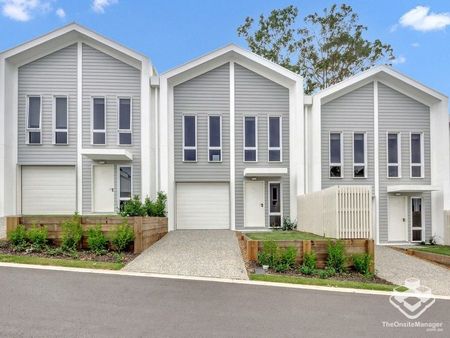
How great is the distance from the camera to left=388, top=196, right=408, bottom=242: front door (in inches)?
671

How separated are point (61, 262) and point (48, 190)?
7.92m

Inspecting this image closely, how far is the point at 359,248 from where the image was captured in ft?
32.6

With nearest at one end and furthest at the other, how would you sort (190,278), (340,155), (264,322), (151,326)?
1. (151,326)
2. (264,322)
3. (190,278)
4. (340,155)

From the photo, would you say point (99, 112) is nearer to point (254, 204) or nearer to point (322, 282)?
point (254, 204)

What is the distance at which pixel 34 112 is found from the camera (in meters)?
15.9

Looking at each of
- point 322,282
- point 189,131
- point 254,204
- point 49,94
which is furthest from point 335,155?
point 49,94

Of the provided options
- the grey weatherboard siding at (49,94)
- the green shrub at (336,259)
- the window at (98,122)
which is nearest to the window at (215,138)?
the window at (98,122)

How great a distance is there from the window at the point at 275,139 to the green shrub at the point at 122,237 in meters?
7.95

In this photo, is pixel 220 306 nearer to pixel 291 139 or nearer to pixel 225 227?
pixel 225 227

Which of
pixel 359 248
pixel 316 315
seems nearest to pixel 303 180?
pixel 359 248

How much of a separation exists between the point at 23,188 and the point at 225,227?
8.23 metres

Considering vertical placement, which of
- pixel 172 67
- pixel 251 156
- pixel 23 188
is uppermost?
pixel 172 67

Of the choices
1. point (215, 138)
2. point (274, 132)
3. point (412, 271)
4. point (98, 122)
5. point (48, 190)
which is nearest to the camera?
point (412, 271)

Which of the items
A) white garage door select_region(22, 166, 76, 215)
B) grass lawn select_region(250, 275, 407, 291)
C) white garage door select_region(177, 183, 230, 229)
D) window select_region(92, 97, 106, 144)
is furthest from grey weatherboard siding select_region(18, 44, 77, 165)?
grass lawn select_region(250, 275, 407, 291)
